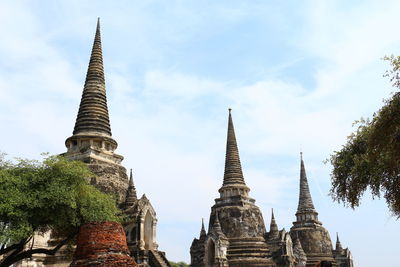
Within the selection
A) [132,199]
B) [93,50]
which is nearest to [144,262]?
[132,199]

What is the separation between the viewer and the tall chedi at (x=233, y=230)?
1650 inches

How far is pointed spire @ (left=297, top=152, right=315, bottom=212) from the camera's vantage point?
185 feet

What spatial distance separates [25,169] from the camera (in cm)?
2162

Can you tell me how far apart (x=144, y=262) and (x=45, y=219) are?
10.2 meters

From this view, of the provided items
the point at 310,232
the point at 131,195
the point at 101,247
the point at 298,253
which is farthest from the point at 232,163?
the point at 101,247

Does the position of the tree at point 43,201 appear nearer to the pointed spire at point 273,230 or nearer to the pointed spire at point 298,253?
the pointed spire at point 273,230

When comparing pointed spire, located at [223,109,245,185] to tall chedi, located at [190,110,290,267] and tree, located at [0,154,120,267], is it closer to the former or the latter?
tall chedi, located at [190,110,290,267]

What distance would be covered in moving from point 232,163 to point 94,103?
1697 cm

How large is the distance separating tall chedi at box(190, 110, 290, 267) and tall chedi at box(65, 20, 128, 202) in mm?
11772

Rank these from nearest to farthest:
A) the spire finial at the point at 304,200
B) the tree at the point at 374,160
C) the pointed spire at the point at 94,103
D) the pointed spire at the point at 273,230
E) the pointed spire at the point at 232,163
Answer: the tree at the point at 374,160, the pointed spire at the point at 94,103, the pointed spire at the point at 273,230, the pointed spire at the point at 232,163, the spire finial at the point at 304,200

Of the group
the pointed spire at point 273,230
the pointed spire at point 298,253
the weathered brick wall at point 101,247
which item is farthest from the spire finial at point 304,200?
the weathered brick wall at point 101,247

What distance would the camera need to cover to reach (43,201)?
20.4 meters

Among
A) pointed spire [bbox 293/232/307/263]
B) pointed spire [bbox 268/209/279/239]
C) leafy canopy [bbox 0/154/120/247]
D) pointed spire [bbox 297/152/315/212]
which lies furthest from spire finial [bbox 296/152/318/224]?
leafy canopy [bbox 0/154/120/247]

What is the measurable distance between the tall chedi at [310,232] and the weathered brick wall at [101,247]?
4048 centimetres
